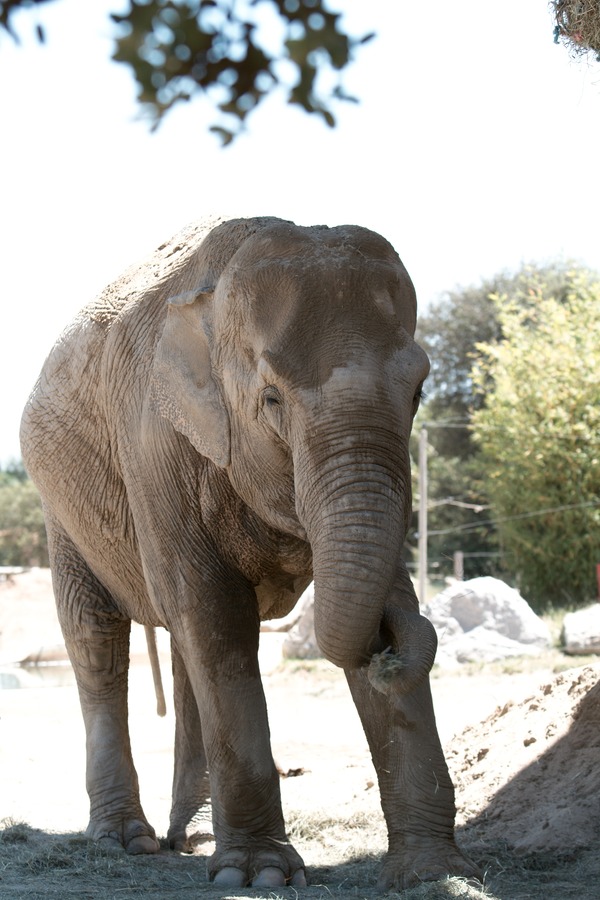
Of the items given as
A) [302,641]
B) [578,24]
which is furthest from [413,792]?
[302,641]

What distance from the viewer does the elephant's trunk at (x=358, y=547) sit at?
5.05m

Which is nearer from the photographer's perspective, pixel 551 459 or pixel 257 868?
pixel 257 868

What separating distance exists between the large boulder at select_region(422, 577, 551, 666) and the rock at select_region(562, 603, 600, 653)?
55 centimetres

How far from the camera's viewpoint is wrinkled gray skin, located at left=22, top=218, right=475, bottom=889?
5234 millimetres

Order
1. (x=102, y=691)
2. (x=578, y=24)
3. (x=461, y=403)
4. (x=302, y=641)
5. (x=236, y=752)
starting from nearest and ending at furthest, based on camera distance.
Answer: (x=236, y=752)
(x=578, y=24)
(x=102, y=691)
(x=302, y=641)
(x=461, y=403)

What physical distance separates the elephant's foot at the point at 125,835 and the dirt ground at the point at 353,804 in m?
0.13

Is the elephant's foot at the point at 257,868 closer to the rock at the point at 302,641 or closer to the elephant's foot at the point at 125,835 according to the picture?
the elephant's foot at the point at 125,835

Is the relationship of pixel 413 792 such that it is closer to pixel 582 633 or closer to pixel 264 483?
pixel 264 483

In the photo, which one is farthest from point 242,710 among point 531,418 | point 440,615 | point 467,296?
point 467,296

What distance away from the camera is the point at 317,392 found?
17.6ft

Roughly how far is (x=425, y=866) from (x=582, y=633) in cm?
1142

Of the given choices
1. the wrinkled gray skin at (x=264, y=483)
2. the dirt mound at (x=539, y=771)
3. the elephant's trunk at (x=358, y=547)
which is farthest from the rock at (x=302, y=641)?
the elephant's trunk at (x=358, y=547)

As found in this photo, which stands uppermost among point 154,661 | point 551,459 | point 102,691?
point 551,459

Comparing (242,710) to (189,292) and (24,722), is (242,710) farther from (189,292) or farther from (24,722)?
(24,722)
